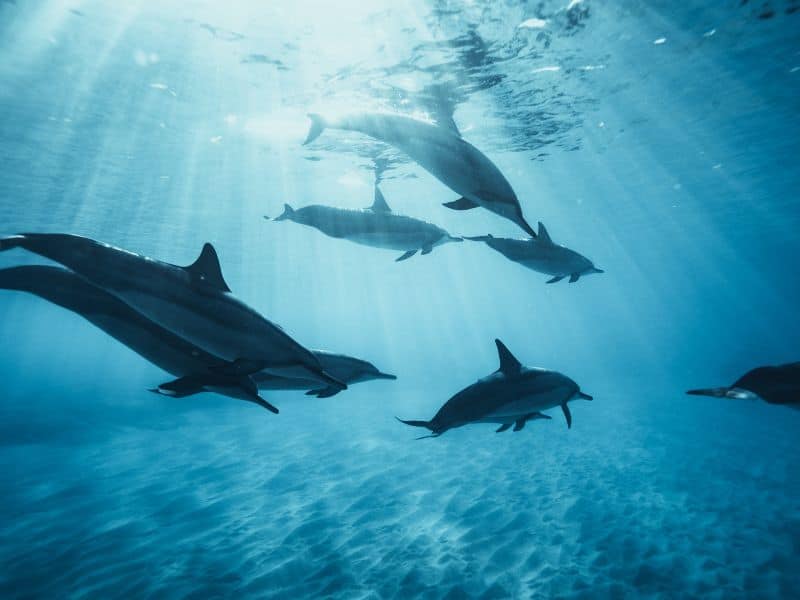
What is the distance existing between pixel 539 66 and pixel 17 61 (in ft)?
45.4

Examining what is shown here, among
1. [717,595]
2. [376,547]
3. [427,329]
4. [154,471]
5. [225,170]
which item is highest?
[225,170]

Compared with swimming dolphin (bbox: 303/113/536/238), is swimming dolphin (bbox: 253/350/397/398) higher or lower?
lower

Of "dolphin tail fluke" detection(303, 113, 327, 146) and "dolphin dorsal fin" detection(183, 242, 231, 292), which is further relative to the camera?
"dolphin tail fluke" detection(303, 113, 327, 146)

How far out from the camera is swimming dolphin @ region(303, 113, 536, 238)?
262 centimetres

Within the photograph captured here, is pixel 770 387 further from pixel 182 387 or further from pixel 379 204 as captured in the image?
pixel 379 204

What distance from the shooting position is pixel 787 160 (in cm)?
2092

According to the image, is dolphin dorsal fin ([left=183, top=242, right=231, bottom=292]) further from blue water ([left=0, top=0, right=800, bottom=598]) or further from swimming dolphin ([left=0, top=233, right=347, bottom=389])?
blue water ([left=0, top=0, right=800, bottom=598])

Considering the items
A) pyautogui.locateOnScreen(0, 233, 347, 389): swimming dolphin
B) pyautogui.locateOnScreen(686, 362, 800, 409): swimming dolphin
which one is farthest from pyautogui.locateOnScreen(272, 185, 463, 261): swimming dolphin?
pyautogui.locateOnScreen(686, 362, 800, 409): swimming dolphin

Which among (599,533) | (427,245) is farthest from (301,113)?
(599,533)

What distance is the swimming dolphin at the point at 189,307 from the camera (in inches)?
87.3

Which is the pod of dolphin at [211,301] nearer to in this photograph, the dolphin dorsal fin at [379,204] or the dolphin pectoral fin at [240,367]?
the dolphin pectoral fin at [240,367]

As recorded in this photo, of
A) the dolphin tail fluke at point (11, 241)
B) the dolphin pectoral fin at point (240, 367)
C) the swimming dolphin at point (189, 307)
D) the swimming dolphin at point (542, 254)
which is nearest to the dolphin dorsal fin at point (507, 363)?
the swimming dolphin at point (542, 254)

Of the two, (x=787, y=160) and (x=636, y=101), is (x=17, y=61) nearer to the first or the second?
(x=636, y=101)

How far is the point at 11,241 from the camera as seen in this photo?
6.46ft
